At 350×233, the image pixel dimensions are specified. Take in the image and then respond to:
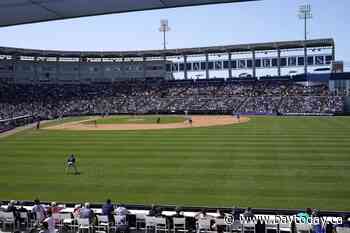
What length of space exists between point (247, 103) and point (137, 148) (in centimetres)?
4942

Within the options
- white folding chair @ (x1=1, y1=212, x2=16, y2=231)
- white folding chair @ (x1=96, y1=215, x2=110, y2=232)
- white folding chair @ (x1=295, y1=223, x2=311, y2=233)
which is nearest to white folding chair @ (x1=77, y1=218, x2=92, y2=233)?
white folding chair @ (x1=96, y1=215, x2=110, y2=232)

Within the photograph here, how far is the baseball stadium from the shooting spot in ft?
45.3

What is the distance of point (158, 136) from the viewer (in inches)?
1697

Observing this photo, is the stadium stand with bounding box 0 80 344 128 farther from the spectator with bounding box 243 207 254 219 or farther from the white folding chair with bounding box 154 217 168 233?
the white folding chair with bounding box 154 217 168 233

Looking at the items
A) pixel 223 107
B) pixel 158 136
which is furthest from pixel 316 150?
pixel 223 107

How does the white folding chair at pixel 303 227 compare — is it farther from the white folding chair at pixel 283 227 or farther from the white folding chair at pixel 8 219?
the white folding chair at pixel 8 219

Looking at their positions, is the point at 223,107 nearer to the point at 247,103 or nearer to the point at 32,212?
the point at 247,103

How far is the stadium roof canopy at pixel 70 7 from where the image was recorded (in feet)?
13.6

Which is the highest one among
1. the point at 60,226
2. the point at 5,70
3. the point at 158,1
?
the point at 5,70

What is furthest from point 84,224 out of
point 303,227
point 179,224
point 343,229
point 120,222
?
point 343,229

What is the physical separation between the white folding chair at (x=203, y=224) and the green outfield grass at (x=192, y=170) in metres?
4.96

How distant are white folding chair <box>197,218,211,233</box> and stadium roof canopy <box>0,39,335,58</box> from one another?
80697mm

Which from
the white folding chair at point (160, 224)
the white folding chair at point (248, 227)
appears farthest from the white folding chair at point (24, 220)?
the white folding chair at point (248, 227)

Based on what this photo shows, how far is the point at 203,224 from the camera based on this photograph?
44.1 ft
